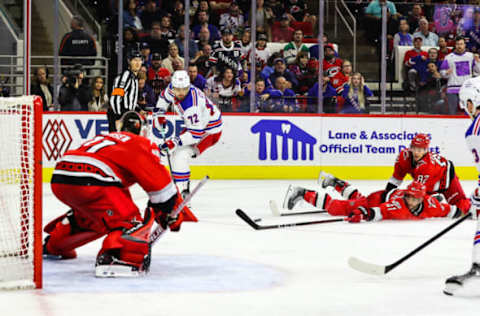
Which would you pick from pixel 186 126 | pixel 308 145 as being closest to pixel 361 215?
pixel 186 126

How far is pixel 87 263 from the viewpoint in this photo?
14.5 feet

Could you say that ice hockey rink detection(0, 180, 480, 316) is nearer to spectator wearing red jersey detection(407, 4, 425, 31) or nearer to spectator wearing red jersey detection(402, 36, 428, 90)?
spectator wearing red jersey detection(402, 36, 428, 90)

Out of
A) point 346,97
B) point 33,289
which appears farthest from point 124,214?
point 346,97

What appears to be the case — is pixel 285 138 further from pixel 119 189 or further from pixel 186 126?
pixel 119 189

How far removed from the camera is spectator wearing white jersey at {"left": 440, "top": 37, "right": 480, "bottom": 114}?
10109mm

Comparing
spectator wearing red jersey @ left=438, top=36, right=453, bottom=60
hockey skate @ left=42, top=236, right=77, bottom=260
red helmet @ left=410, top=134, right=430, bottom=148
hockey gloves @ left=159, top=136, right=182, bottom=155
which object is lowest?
hockey skate @ left=42, top=236, right=77, bottom=260

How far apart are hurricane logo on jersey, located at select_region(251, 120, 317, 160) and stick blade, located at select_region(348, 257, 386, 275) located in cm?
599

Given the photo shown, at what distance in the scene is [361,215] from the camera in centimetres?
618

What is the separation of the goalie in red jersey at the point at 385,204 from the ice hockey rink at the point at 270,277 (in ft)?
0.27

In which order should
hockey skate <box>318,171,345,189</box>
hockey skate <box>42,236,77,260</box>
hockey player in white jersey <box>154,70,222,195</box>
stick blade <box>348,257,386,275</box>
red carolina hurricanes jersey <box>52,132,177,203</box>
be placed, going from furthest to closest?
hockey player in white jersey <box>154,70,222,195</box> → hockey skate <box>318,171,345,189</box> → hockey skate <box>42,236,77,260</box> → stick blade <box>348,257,386,275</box> → red carolina hurricanes jersey <box>52,132,177,203</box>

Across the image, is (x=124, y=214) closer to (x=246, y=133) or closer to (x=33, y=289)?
(x=33, y=289)

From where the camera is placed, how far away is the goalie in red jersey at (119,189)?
3.92 meters

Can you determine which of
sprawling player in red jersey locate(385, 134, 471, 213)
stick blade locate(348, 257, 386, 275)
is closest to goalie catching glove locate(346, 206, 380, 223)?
sprawling player in red jersey locate(385, 134, 471, 213)

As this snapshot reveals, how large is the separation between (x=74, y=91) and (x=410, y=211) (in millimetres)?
4816
